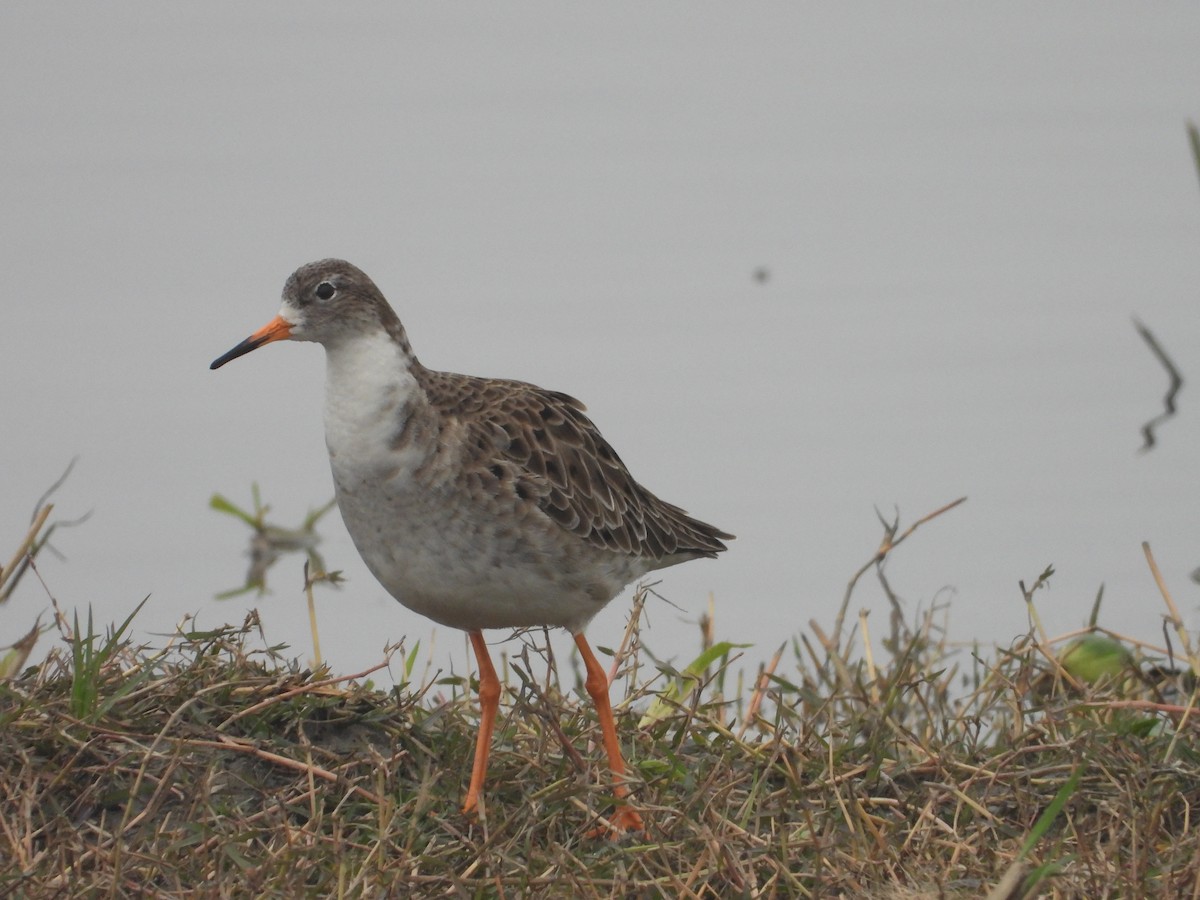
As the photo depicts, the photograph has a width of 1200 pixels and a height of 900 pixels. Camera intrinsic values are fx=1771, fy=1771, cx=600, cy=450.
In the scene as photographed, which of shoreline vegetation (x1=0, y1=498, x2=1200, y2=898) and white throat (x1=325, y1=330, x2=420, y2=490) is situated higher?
white throat (x1=325, y1=330, x2=420, y2=490)

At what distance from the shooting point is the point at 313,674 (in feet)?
20.6

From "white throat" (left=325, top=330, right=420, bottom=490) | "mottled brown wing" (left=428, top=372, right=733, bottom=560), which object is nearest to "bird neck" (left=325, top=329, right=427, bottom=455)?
"white throat" (left=325, top=330, right=420, bottom=490)

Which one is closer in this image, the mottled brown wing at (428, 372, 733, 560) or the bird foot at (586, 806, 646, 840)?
the bird foot at (586, 806, 646, 840)

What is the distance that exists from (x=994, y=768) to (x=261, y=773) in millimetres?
2534

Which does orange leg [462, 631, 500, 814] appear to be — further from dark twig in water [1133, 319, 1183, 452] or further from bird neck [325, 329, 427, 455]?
dark twig in water [1133, 319, 1183, 452]

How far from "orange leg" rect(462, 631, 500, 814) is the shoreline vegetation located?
0.08m

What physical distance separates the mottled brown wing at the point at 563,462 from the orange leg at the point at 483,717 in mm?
608

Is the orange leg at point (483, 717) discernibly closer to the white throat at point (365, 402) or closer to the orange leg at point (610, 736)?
the orange leg at point (610, 736)

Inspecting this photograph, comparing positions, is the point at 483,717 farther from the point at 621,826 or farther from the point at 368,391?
the point at 368,391

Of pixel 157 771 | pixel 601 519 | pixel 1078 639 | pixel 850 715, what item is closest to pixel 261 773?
pixel 157 771

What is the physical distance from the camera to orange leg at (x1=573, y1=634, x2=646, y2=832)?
231 inches

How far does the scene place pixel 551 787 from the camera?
5828 millimetres

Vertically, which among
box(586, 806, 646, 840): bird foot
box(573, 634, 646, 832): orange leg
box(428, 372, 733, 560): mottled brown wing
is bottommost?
box(586, 806, 646, 840): bird foot

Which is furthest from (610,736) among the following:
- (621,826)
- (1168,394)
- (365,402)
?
(1168,394)
